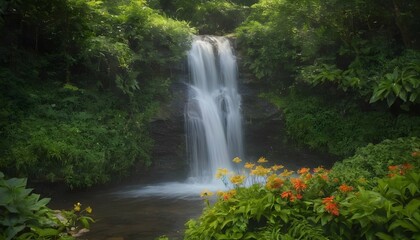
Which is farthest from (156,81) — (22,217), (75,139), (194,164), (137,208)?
(22,217)

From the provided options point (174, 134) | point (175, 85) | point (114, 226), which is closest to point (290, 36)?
point (175, 85)

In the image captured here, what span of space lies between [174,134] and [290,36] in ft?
18.4

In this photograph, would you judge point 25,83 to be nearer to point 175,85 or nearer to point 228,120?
point 175,85

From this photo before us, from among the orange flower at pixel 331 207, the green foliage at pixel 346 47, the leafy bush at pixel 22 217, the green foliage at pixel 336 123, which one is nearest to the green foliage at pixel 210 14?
the green foliage at pixel 346 47

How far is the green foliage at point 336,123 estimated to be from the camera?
34.3 feet

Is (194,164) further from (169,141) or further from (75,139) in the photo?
(75,139)

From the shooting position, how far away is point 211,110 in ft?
40.6

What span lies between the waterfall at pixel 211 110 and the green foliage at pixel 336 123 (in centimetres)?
163

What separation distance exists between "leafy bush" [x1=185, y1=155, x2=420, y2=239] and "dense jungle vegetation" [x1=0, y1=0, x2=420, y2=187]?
5232mm

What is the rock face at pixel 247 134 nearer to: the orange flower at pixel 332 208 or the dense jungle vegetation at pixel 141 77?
the dense jungle vegetation at pixel 141 77

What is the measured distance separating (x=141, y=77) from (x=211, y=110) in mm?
2695

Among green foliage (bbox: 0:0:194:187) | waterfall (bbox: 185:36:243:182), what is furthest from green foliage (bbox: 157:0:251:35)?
green foliage (bbox: 0:0:194:187)

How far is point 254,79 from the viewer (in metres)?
13.6

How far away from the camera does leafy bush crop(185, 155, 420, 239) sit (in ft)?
12.2
